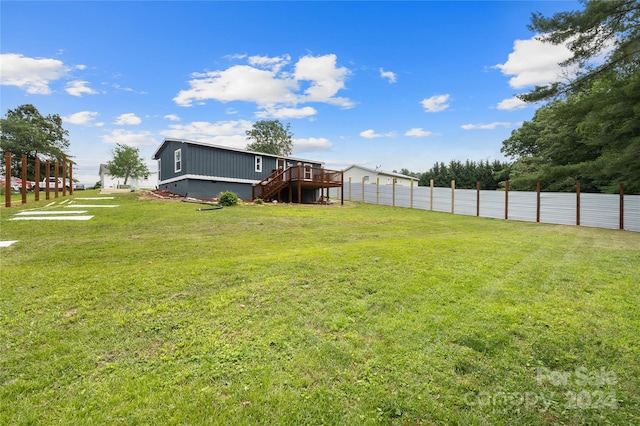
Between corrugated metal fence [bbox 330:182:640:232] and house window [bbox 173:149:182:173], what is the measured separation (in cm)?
1389

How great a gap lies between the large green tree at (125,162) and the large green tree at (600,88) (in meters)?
36.1

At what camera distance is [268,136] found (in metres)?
42.9

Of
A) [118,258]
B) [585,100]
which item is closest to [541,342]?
[585,100]

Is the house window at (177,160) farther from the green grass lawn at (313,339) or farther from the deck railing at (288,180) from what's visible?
the green grass lawn at (313,339)

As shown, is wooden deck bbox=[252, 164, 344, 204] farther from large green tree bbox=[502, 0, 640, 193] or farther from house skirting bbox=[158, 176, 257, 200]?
large green tree bbox=[502, 0, 640, 193]

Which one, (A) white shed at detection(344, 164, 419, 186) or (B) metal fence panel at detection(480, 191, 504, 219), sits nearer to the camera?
(B) metal fence panel at detection(480, 191, 504, 219)

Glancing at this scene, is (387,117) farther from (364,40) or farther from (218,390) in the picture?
(218,390)

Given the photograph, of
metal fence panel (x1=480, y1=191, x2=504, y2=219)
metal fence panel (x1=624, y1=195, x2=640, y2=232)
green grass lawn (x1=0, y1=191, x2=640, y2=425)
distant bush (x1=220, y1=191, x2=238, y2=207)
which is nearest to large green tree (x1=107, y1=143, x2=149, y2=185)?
distant bush (x1=220, y1=191, x2=238, y2=207)

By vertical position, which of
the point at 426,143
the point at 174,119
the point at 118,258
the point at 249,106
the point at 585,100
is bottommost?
the point at 118,258

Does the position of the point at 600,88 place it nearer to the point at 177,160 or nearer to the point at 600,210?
the point at 600,210

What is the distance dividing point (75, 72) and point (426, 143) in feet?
87.8

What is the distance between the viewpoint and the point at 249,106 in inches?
1221

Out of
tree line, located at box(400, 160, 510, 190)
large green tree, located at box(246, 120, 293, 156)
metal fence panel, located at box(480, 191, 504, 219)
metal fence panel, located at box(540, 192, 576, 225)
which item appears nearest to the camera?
metal fence panel, located at box(540, 192, 576, 225)

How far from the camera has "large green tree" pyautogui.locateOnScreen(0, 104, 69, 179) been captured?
1111 inches
